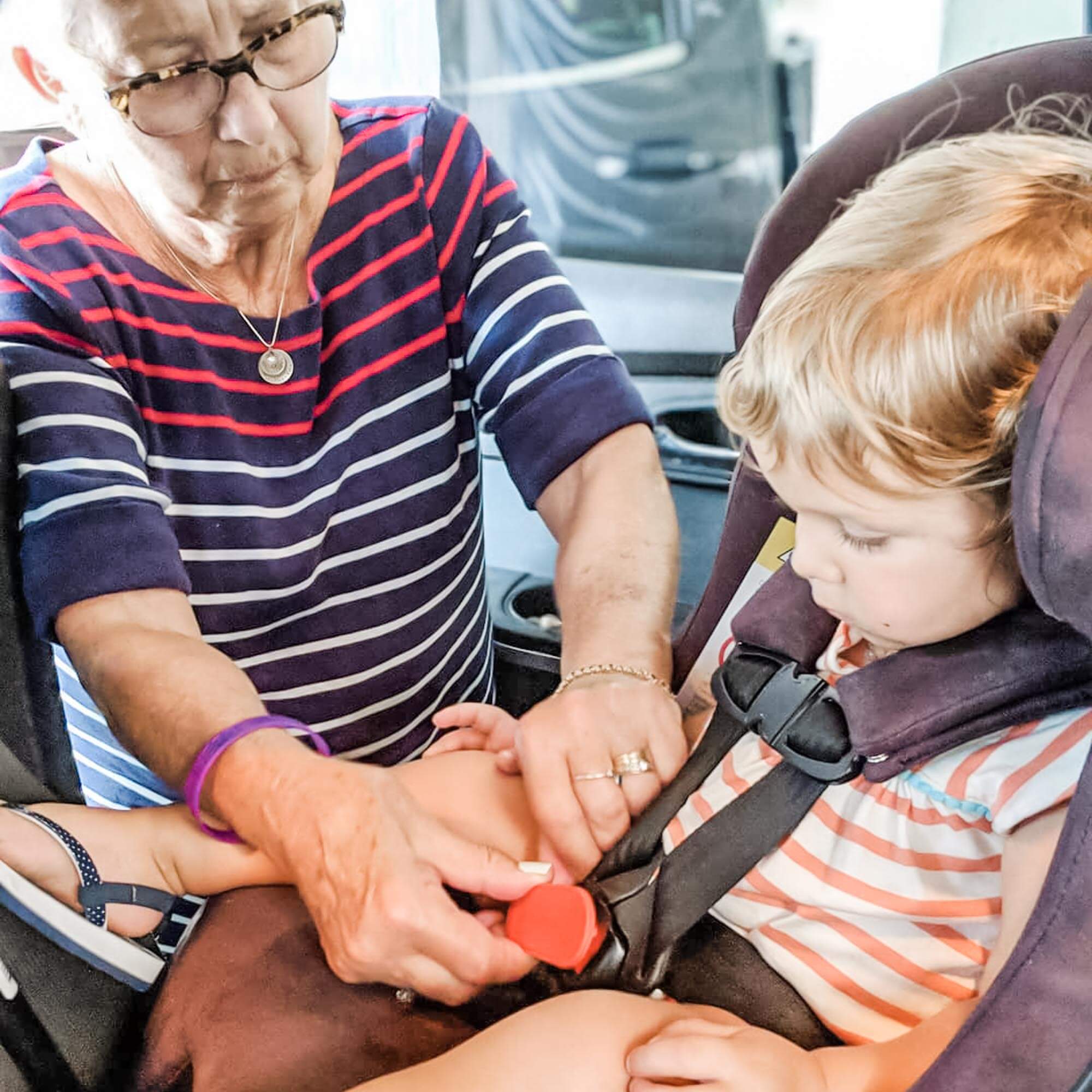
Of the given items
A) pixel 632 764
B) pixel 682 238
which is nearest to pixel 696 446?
pixel 682 238

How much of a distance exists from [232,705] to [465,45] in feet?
7.77

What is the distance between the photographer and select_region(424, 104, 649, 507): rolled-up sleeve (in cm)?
117

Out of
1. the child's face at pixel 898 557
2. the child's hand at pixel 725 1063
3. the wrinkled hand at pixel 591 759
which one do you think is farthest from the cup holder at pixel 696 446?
the child's hand at pixel 725 1063

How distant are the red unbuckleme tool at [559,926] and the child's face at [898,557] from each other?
0.28m

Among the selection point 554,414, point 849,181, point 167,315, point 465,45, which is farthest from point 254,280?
point 465,45

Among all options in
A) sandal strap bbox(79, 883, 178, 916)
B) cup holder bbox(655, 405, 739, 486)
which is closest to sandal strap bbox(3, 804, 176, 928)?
A: sandal strap bbox(79, 883, 178, 916)

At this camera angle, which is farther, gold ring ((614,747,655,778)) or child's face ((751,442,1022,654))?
gold ring ((614,747,655,778))

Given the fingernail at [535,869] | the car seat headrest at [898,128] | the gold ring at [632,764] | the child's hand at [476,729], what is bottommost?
the child's hand at [476,729]

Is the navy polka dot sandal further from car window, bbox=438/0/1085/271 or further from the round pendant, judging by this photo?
car window, bbox=438/0/1085/271

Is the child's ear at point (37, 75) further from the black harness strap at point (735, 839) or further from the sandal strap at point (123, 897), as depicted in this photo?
the black harness strap at point (735, 839)

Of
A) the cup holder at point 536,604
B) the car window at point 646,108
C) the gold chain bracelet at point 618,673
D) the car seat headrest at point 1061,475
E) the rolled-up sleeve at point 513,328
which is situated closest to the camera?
the car seat headrest at point 1061,475

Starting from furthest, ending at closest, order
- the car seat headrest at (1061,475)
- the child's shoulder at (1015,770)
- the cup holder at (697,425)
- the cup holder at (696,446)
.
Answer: the cup holder at (697,425) < the cup holder at (696,446) < the child's shoulder at (1015,770) < the car seat headrest at (1061,475)

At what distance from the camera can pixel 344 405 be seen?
115 cm

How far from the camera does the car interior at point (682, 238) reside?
675mm
